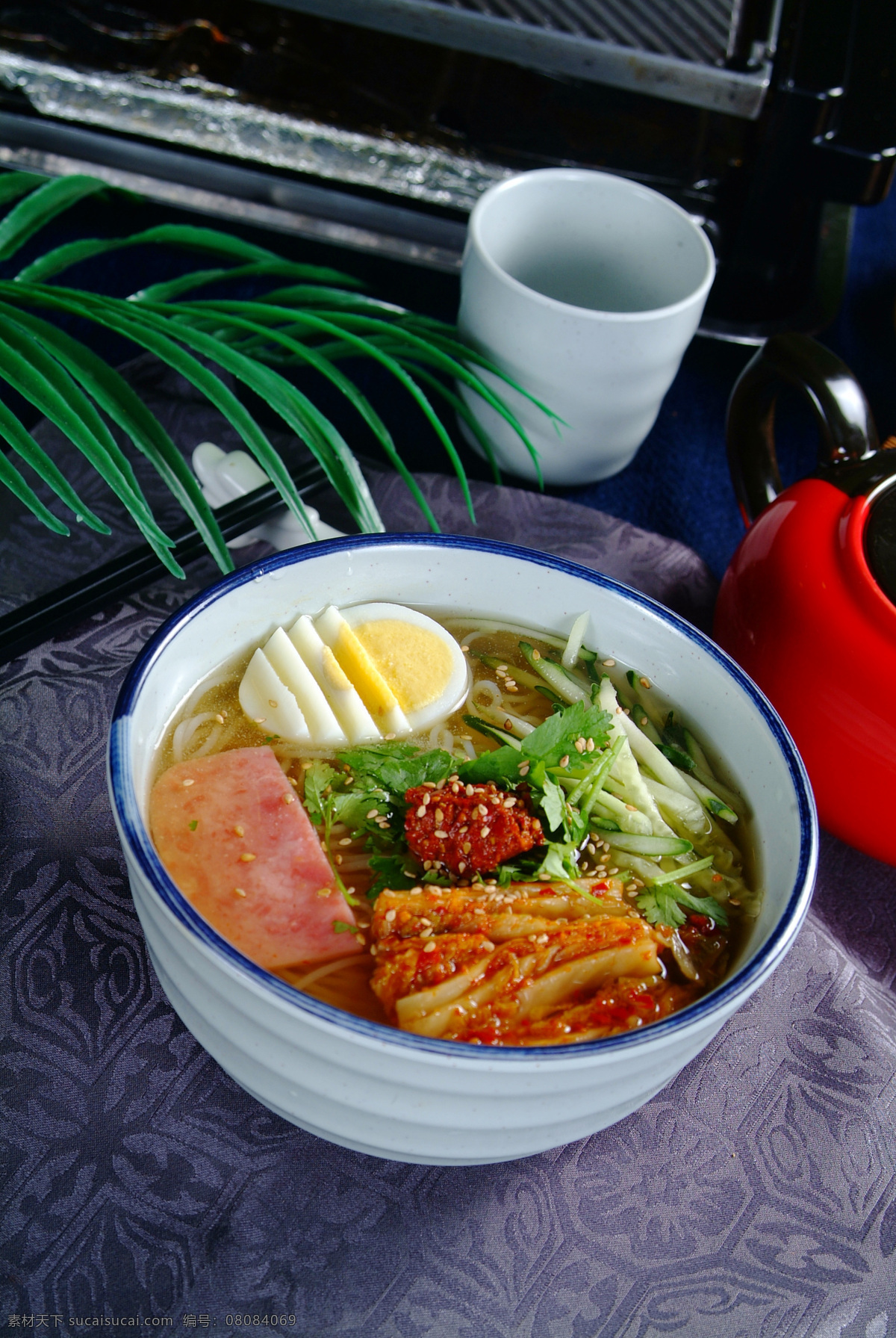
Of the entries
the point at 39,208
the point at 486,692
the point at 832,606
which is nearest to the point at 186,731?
the point at 486,692

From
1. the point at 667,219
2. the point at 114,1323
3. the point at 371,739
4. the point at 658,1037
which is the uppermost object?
the point at 667,219

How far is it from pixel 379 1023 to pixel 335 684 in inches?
18.9

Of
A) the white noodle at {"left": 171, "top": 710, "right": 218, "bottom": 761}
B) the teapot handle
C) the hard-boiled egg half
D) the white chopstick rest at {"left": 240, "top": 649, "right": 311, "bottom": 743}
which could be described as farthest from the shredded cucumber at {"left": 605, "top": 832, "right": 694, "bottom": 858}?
the teapot handle

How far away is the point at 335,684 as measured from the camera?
127 centimetres

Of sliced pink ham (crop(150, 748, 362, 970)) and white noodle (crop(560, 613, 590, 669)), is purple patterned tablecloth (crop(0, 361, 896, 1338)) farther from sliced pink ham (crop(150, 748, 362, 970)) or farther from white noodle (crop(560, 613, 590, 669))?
white noodle (crop(560, 613, 590, 669))

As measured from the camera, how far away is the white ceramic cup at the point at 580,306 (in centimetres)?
160

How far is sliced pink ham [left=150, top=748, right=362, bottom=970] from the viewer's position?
1031 mm

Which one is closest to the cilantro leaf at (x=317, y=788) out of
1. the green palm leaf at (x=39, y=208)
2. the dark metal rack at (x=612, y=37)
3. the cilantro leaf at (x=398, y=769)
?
the cilantro leaf at (x=398, y=769)

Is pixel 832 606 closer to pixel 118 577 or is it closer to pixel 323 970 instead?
pixel 323 970

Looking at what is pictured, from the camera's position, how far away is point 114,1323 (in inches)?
35.4

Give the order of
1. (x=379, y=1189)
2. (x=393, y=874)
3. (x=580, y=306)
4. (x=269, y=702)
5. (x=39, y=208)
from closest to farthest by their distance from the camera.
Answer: (x=379, y=1189)
(x=393, y=874)
(x=269, y=702)
(x=39, y=208)
(x=580, y=306)

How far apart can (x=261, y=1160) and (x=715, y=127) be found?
1.87 m

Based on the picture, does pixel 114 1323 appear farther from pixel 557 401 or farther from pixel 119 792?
pixel 557 401

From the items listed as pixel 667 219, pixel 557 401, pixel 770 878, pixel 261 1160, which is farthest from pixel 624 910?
pixel 667 219
